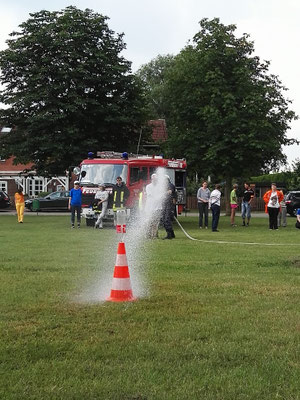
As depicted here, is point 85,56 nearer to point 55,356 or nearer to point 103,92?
point 103,92

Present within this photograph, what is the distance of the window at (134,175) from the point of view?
2403 cm

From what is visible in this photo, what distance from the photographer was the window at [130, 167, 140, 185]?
946 inches

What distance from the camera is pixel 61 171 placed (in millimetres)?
37219

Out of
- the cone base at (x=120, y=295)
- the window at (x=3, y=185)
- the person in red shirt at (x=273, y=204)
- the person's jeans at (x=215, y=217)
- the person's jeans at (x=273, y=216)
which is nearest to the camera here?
the cone base at (x=120, y=295)

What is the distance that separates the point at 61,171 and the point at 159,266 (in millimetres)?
27130

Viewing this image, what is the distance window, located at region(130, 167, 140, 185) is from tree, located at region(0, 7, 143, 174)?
481 inches

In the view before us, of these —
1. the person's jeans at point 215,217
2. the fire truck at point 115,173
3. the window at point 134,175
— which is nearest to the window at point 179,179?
the fire truck at point 115,173

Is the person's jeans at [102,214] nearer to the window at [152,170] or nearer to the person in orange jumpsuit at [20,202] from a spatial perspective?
the window at [152,170]

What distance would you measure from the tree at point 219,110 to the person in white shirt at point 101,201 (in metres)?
8.56

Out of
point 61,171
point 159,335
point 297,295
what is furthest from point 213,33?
point 159,335

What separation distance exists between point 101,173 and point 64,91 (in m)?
14.0

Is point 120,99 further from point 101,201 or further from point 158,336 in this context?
point 158,336

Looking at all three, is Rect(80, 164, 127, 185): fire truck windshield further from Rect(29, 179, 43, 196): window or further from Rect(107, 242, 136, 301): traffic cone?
Rect(29, 179, 43, 196): window

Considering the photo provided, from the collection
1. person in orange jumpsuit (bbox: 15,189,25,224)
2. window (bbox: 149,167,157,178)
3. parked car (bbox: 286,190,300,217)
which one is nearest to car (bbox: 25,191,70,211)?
person in orange jumpsuit (bbox: 15,189,25,224)
